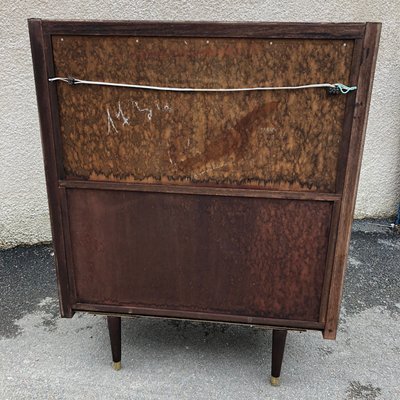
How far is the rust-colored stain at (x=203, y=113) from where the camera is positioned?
50.7 inches

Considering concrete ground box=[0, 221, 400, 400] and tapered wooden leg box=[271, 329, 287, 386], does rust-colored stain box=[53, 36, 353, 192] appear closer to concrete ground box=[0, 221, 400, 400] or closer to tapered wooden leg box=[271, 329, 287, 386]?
tapered wooden leg box=[271, 329, 287, 386]

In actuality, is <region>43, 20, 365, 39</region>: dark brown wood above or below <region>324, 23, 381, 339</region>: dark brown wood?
above

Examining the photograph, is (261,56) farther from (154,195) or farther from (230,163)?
(154,195)

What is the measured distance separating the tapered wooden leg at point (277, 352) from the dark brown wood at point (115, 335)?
65 centimetres

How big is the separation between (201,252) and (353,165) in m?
0.60

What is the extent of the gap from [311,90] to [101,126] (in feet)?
2.23

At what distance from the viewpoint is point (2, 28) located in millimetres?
2518

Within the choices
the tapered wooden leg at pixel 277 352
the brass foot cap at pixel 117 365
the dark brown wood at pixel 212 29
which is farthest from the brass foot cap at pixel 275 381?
the dark brown wood at pixel 212 29

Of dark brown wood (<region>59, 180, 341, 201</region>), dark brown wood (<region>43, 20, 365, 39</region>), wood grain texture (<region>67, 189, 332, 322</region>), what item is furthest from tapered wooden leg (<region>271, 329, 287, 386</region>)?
dark brown wood (<region>43, 20, 365, 39</region>)

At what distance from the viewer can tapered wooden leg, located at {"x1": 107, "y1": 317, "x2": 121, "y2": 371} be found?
1782 millimetres

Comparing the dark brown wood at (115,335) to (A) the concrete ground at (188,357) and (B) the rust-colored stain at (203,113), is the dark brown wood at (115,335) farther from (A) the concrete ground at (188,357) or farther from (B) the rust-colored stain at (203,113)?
(B) the rust-colored stain at (203,113)

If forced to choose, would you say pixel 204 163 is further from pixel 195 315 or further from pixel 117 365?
pixel 117 365

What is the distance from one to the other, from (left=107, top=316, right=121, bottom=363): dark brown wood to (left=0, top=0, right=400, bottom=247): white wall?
142 centimetres

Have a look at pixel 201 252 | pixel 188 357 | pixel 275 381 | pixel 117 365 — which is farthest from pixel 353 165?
pixel 117 365
